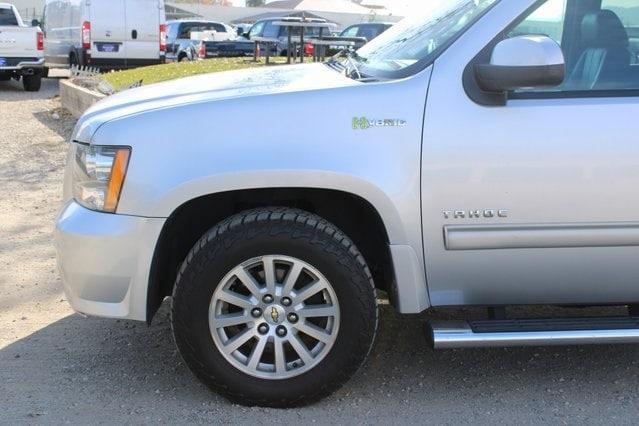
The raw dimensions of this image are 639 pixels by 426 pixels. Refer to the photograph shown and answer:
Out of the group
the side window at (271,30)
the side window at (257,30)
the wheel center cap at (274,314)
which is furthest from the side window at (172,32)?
the wheel center cap at (274,314)

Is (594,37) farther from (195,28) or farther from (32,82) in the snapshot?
(195,28)

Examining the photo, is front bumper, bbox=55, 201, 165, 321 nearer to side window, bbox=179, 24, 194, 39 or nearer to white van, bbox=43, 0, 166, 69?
white van, bbox=43, 0, 166, 69

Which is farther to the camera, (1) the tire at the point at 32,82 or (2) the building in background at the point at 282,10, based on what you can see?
(2) the building in background at the point at 282,10

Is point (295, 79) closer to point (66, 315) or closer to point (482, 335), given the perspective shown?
point (482, 335)

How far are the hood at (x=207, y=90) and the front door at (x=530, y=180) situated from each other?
22.1 inches

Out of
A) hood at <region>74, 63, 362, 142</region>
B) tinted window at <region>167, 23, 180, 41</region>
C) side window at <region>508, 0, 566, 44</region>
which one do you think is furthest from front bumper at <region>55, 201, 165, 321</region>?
tinted window at <region>167, 23, 180, 41</region>

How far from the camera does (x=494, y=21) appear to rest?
10.6ft

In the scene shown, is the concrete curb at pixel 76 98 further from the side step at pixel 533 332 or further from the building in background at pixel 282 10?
the building in background at pixel 282 10

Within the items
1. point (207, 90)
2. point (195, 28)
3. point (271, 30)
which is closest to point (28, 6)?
point (195, 28)

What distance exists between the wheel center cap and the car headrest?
1.80 m

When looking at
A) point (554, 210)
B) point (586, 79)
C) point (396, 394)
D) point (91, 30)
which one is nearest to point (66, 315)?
point (396, 394)

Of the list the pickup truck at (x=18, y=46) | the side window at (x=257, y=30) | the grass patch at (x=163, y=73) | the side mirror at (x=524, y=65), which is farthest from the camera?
the side window at (x=257, y=30)

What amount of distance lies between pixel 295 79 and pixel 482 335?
147cm

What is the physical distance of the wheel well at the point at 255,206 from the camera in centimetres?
329
